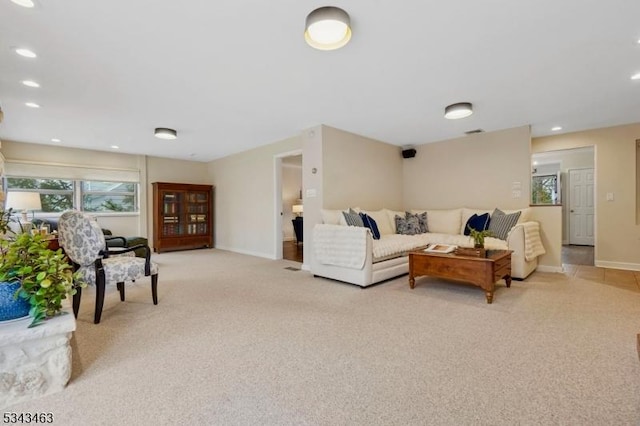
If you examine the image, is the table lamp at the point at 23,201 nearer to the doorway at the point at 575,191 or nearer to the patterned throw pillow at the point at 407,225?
the patterned throw pillow at the point at 407,225

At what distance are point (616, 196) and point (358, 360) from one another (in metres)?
5.23

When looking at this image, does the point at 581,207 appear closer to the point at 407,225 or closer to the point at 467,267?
the point at 407,225

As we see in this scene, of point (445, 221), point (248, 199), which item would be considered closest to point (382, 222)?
point (445, 221)

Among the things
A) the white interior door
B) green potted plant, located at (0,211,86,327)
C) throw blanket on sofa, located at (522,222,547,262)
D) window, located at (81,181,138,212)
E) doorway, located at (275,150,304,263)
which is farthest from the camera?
doorway, located at (275,150,304,263)

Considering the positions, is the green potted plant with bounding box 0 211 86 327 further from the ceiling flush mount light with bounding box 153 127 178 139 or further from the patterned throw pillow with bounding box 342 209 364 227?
the ceiling flush mount light with bounding box 153 127 178 139

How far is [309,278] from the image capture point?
4.07 m

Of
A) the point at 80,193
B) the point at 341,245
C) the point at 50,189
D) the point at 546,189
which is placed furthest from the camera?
the point at 546,189

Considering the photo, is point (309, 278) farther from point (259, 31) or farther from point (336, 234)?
point (259, 31)

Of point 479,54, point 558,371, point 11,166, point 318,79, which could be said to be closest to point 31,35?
point 318,79

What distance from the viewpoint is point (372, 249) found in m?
3.60

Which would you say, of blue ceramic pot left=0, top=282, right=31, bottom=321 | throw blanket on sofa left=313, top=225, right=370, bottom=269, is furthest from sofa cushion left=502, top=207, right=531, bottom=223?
blue ceramic pot left=0, top=282, right=31, bottom=321

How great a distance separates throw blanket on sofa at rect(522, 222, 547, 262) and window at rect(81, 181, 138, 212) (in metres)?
7.48

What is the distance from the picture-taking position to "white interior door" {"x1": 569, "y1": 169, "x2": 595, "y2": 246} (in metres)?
6.93

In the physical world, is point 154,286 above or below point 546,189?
below
